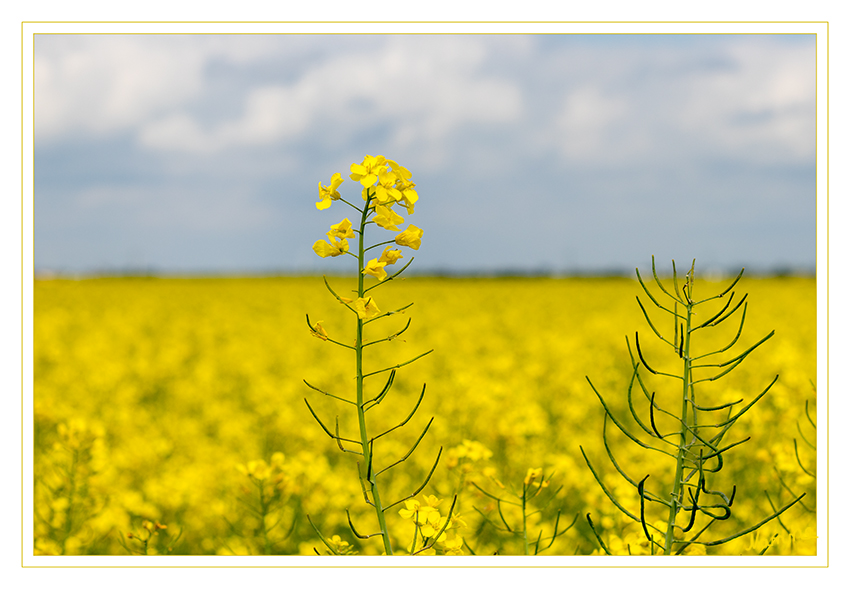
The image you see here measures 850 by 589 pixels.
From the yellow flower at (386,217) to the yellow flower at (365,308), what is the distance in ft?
0.56

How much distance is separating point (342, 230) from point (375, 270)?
0.12 metres

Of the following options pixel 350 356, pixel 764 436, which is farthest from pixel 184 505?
pixel 350 356

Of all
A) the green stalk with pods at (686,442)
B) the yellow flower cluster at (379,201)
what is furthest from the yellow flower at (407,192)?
the green stalk with pods at (686,442)

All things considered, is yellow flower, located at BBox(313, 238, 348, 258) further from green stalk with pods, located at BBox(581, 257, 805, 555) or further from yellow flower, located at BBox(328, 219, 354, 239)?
green stalk with pods, located at BBox(581, 257, 805, 555)

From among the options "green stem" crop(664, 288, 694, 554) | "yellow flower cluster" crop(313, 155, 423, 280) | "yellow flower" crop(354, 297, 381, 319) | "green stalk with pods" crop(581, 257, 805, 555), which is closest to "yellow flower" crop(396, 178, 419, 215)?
"yellow flower cluster" crop(313, 155, 423, 280)

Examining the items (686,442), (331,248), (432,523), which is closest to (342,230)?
(331,248)

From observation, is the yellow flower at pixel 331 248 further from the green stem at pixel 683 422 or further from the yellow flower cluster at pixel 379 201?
the green stem at pixel 683 422

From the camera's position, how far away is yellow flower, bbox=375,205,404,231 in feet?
4.53

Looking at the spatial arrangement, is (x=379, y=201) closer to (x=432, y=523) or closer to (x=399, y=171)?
(x=399, y=171)

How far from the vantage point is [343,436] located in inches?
232

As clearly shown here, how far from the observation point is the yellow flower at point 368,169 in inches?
52.5

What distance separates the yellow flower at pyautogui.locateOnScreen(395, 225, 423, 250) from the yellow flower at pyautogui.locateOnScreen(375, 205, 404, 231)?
42 mm
